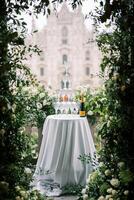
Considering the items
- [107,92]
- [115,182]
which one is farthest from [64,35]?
[115,182]

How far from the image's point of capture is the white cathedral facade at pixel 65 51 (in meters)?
16.3

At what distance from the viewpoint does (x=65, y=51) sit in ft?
55.8

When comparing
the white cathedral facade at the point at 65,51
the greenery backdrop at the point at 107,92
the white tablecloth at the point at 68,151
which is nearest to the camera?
the greenery backdrop at the point at 107,92

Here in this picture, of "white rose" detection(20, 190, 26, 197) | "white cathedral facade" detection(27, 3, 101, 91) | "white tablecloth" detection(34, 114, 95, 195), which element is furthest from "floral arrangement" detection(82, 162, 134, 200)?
"white cathedral facade" detection(27, 3, 101, 91)

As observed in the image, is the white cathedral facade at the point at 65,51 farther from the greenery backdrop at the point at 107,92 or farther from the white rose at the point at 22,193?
the white rose at the point at 22,193

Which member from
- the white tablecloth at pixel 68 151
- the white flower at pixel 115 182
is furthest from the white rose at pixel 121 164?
the white tablecloth at pixel 68 151

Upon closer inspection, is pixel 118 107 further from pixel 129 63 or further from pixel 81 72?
pixel 81 72

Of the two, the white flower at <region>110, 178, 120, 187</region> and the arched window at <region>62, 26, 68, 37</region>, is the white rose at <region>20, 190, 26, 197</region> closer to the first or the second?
the white flower at <region>110, 178, 120, 187</region>

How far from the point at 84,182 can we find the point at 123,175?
1611 mm

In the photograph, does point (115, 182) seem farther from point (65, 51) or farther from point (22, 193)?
point (65, 51)

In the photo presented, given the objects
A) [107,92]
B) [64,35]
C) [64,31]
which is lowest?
[107,92]

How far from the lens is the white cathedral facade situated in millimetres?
16297

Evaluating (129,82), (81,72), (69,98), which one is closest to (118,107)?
(129,82)

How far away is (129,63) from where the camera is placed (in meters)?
2.28
